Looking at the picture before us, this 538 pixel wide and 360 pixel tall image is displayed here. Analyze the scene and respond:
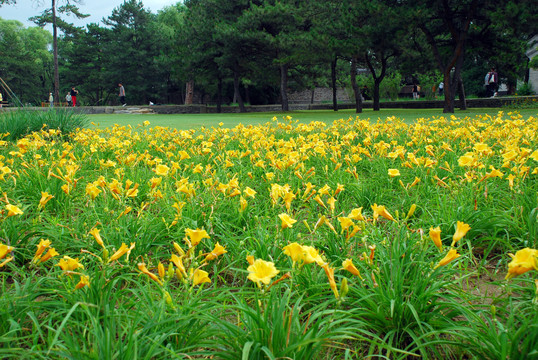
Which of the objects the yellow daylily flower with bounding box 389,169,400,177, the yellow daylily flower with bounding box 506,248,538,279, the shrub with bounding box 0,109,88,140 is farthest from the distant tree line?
the yellow daylily flower with bounding box 506,248,538,279

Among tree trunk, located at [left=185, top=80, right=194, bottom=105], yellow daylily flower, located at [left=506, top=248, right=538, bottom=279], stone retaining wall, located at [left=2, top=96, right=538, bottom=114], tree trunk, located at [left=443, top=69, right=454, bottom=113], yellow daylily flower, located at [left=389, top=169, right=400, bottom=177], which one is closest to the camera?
yellow daylily flower, located at [left=506, top=248, right=538, bottom=279]

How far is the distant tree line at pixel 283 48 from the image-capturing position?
15352mm

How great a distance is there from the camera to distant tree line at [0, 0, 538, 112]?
1535cm

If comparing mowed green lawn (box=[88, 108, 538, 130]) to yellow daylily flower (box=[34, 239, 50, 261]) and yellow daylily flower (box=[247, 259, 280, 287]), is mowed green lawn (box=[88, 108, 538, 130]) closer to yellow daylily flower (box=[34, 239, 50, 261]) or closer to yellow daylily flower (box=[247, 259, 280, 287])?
yellow daylily flower (box=[34, 239, 50, 261])

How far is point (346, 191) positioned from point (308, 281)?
1494 millimetres

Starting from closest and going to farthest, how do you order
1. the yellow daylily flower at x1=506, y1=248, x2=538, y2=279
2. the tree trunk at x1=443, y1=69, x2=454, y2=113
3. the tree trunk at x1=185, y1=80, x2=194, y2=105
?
1. the yellow daylily flower at x1=506, y1=248, x2=538, y2=279
2. the tree trunk at x1=443, y1=69, x2=454, y2=113
3. the tree trunk at x1=185, y1=80, x2=194, y2=105

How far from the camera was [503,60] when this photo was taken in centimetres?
1727

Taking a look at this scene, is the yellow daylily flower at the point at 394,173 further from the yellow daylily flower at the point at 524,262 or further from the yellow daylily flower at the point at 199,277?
the yellow daylily flower at the point at 199,277

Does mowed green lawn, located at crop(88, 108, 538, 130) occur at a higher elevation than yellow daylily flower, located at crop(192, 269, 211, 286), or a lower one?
higher

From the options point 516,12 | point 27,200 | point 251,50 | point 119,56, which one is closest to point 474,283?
point 27,200

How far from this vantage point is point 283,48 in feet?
69.9

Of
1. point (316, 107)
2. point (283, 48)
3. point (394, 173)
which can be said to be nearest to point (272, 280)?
point (394, 173)

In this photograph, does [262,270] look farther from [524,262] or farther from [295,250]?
[524,262]

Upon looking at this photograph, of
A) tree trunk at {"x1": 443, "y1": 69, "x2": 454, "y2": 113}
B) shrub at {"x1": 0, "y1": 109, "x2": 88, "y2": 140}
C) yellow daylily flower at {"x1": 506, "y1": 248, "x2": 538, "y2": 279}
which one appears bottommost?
yellow daylily flower at {"x1": 506, "y1": 248, "x2": 538, "y2": 279}
